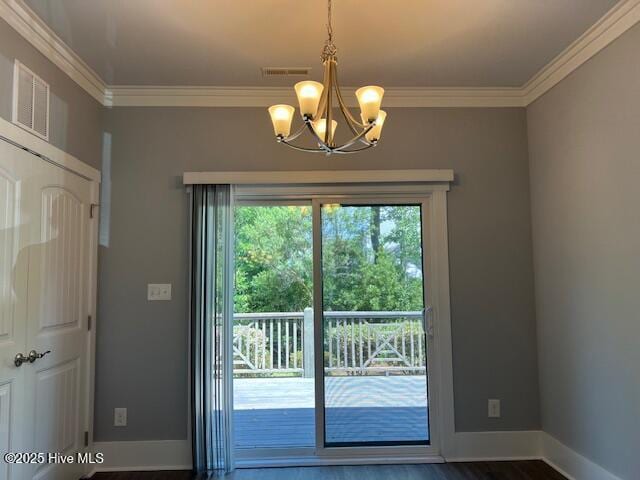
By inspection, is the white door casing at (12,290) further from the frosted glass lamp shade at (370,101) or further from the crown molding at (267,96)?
the frosted glass lamp shade at (370,101)

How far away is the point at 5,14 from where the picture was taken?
2088mm

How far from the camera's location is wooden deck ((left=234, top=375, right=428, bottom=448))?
309cm

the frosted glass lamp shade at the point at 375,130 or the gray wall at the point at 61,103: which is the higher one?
the gray wall at the point at 61,103

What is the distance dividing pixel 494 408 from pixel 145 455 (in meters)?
2.50

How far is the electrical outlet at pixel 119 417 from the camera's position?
2.94 metres

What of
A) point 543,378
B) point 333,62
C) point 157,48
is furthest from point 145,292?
point 543,378

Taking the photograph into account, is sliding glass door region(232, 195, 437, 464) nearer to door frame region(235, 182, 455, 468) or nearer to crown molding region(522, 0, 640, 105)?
door frame region(235, 182, 455, 468)

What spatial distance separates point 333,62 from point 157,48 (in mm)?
1317

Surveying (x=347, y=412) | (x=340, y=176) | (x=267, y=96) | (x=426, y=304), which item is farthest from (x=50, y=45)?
(x=347, y=412)

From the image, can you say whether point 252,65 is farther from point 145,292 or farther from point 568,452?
point 568,452

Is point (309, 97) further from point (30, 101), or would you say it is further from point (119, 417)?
point (119, 417)

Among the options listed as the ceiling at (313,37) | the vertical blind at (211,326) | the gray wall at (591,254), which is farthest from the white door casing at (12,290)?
the gray wall at (591,254)

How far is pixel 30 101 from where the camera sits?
89.8 inches

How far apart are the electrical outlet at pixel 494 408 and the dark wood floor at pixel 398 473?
1.03 ft
